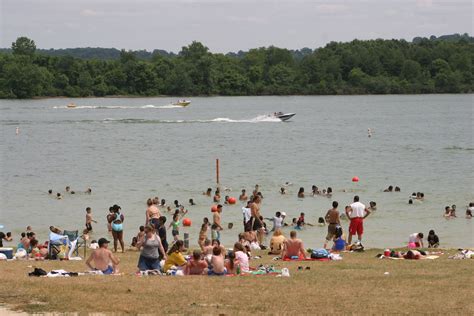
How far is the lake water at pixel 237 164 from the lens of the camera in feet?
121

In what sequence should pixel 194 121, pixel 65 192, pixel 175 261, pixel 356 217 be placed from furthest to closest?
1. pixel 194 121
2. pixel 65 192
3. pixel 356 217
4. pixel 175 261

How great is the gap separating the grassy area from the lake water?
37.3ft

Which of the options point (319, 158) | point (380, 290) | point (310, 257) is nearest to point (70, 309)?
point (380, 290)

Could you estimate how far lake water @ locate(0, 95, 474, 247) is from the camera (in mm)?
36938

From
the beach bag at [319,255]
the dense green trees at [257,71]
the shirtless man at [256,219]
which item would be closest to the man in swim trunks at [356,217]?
the shirtless man at [256,219]

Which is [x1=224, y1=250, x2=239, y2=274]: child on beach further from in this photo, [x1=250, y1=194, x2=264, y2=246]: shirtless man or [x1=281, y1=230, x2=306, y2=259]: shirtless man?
[x1=250, y1=194, x2=264, y2=246]: shirtless man

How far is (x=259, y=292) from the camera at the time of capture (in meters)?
16.1

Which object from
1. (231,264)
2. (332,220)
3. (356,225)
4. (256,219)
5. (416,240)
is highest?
(231,264)

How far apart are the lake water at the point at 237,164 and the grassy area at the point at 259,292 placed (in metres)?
11.4

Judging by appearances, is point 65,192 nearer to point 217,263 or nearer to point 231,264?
point 231,264

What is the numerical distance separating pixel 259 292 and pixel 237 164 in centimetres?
4671

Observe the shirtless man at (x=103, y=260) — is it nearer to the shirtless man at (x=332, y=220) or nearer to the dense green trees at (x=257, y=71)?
the shirtless man at (x=332, y=220)

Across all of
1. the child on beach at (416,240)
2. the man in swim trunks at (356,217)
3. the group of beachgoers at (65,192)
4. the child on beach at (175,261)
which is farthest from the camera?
the group of beachgoers at (65,192)

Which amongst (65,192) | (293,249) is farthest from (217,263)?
(65,192)
